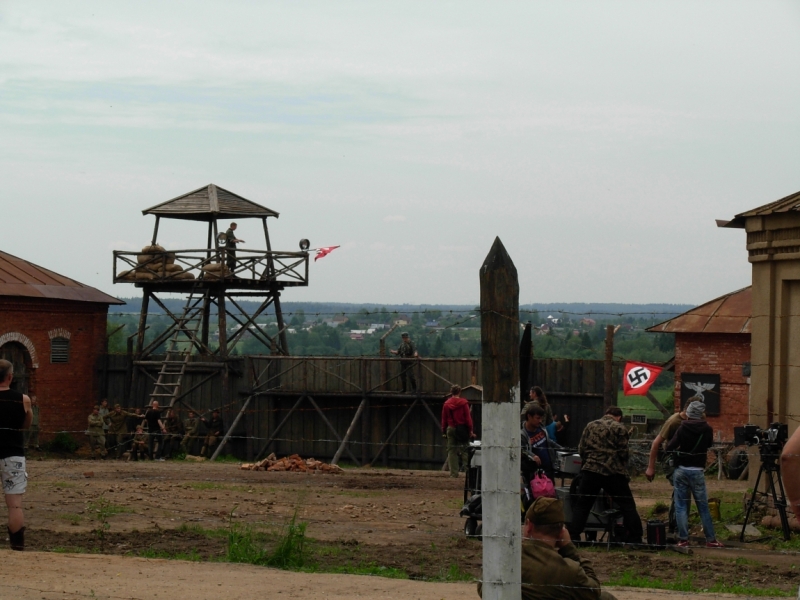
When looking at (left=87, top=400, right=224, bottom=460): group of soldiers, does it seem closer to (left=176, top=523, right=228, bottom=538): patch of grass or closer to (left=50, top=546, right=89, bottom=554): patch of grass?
(left=176, top=523, right=228, bottom=538): patch of grass

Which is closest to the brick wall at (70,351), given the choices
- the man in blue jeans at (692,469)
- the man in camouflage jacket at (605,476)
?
the man in camouflage jacket at (605,476)

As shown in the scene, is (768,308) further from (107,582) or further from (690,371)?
(690,371)

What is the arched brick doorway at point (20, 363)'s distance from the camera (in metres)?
30.2

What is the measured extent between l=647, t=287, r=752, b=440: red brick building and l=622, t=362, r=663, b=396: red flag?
49.1 inches

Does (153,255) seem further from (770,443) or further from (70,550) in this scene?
(770,443)

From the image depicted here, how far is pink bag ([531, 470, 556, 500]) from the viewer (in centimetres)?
1213

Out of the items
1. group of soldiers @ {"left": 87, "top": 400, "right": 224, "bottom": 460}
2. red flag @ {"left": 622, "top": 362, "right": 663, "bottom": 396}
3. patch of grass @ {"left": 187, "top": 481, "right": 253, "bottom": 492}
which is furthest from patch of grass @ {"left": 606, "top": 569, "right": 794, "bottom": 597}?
group of soldiers @ {"left": 87, "top": 400, "right": 224, "bottom": 460}

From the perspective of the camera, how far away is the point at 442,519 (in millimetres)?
15016

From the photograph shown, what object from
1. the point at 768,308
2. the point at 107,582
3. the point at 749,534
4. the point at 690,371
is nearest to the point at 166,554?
the point at 107,582

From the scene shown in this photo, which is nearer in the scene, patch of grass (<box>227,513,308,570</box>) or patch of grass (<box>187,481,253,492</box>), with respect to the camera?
patch of grass (<box>227,513,308,570</box>)

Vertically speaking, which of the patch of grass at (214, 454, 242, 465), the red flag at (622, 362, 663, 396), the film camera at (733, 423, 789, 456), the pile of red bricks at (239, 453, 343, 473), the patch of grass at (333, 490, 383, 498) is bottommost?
the patch of grass at (214, 454, 242, 465)

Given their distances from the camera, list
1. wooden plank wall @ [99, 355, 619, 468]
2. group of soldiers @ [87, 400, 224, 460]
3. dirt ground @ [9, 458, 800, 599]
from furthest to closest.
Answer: group of soldiers @ [87, 400, 224, 460] < wooden plank wall @ [99, 355, 619, 468] < dirt ground @ [9, 458, 800, 599]

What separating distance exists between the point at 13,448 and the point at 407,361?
1732cm

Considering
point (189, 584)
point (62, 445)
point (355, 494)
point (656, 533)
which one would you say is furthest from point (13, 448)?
point (62, 445)
